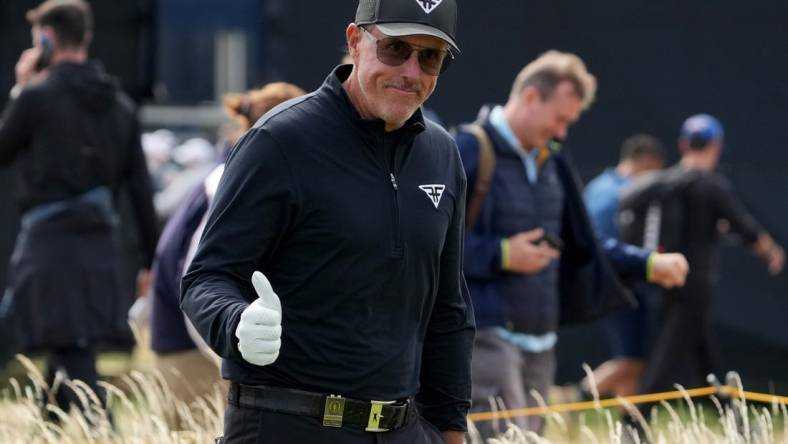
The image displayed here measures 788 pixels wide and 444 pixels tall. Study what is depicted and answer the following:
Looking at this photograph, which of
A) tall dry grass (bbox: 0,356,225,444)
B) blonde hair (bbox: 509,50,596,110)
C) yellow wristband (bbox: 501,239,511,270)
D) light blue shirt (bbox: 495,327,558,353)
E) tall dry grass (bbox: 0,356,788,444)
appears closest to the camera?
tall dry grass (bbox: 0,356,788,444)

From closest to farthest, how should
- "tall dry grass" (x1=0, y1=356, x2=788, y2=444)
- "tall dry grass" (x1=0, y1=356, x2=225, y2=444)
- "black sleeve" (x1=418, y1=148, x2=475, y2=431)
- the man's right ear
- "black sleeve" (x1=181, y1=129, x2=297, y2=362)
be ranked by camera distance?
1. "black sleeve" (x1=181, y1=129, x2=297, y2=362)
2. the man's right ear
3. "black sleeve" (x1=418, y1=148, x2=475, y2=431)
4. "tall dry grass" (x1=0, y1=356, x2=788, y2=444)
5. "tall dry grass" (x1=0, y1=356, x2=225, y2=444)

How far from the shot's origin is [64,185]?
675 cm

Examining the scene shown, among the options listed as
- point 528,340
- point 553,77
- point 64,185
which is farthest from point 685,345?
point 64,185

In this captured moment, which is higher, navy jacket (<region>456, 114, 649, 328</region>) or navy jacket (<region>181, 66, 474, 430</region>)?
navy jacket (<region>181, 66, 474, 430</region>)

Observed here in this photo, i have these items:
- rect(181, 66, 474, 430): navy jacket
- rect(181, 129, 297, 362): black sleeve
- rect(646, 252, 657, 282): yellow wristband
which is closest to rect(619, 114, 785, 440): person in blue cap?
rect(646, 252, 657, 282): yellow wristband

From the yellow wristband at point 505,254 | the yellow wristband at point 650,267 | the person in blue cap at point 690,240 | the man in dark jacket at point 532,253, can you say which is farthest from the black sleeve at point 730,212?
the yellow wristband at point 505,254

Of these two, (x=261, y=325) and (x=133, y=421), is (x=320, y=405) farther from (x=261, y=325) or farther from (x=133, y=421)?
(x=133, y=421)

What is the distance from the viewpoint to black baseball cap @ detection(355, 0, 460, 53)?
3213 millimetres

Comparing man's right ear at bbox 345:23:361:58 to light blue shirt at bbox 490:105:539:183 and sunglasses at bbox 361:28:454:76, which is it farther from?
light blue shirt at bbox 490:105:539:183

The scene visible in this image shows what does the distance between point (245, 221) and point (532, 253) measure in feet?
8.25

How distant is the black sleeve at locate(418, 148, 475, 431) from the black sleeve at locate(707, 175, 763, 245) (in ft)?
18.6

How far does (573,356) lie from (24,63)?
4.21 meters

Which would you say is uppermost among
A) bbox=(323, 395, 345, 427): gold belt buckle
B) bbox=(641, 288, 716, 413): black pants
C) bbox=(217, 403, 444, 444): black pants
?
bbox=(323, 395, 345, 427): gold belt buckle

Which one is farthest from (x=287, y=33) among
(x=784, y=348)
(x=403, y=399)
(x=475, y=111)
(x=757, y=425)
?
(x=403, y=399)
